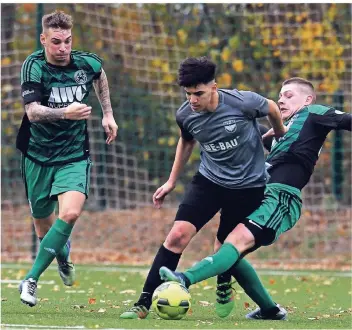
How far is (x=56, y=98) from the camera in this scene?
790cm

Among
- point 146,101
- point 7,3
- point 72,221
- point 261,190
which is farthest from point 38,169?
point 7,3

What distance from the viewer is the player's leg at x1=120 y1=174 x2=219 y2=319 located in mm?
7242

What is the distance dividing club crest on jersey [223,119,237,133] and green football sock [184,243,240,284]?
0.79m

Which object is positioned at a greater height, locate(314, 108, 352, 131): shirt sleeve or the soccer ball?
→ locate(314, 108, 352, 131): shirt sleeve

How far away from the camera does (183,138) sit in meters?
7.53

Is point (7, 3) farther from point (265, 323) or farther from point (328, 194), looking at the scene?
point (265, 323)

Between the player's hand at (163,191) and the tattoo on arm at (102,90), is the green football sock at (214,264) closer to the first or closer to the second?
the player's hand at (163,191)

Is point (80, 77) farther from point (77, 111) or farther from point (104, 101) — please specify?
point (77, 111)

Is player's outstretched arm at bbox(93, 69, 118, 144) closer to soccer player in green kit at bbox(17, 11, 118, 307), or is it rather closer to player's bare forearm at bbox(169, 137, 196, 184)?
soccer player in green kit at bbox(17, 11, 118, 307)

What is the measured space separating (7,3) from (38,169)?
280 inches

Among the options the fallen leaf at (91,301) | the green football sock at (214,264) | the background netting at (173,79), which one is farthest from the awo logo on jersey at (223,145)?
the background netting at (173,79)

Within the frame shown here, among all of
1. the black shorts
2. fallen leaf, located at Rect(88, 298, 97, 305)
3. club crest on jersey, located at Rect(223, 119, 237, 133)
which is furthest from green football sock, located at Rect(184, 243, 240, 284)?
fallen leaf, located at Rect(88, 298, 97, 305)

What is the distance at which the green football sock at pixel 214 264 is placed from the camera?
670cm

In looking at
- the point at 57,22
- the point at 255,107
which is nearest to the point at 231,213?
the point at 255,107
